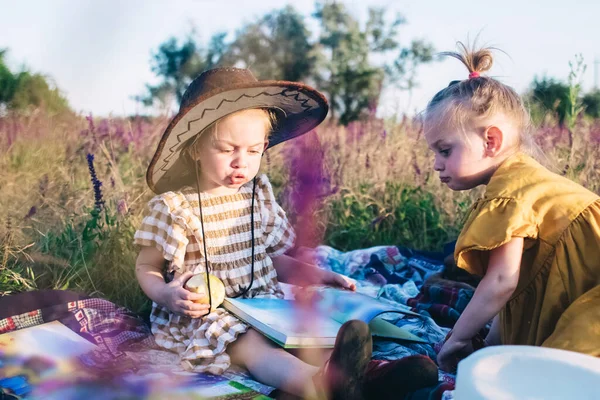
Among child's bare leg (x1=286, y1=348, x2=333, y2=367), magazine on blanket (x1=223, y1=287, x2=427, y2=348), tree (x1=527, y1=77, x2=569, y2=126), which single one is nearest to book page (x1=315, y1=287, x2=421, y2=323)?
magazine on blanket (x1=223, y1=287, x2=427, y2=348)

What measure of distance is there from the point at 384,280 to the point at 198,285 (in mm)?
1276

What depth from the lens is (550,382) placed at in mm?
1114

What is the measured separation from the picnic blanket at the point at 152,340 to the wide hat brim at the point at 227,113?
0.55 metres

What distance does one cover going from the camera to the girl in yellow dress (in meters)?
1.78

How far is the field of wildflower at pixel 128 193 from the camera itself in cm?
281

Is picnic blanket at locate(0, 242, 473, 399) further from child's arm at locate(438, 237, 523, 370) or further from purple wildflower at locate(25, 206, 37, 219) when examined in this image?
purple wildflower at locate(25, 206, 37, 219)

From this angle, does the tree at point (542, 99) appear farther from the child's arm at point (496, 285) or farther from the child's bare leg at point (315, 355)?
the child's bare leg at point (315, 355)

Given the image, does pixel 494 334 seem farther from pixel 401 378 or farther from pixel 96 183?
pixel 96 183

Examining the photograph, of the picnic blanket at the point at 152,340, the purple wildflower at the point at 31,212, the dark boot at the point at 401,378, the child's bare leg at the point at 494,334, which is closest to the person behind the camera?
the dark boot at the point at 401,378

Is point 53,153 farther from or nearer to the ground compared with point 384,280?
farther from the ground

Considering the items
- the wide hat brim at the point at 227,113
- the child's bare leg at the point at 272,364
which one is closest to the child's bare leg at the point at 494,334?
the child's bare leg at the point at 272,364

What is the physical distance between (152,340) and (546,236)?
1393 millimetres

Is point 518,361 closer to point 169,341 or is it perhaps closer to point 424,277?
point 169,341

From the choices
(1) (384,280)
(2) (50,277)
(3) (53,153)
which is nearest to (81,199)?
(2) (50,277)
